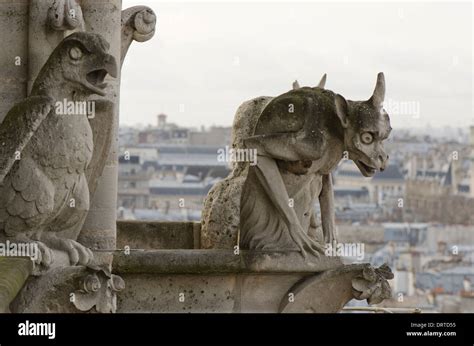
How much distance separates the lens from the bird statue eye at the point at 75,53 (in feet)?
40.2

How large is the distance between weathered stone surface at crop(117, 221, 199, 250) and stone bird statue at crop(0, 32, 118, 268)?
9.65ft

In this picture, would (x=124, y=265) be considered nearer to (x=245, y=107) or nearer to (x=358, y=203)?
(x=245, y=107)

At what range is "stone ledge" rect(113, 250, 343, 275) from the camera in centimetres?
1330

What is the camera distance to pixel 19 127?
39.6 feet

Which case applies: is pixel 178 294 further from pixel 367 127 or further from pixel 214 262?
pixel 367 127

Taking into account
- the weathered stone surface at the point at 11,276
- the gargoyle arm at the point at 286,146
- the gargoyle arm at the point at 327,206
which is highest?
the gargoyle arm at the point at 286,146

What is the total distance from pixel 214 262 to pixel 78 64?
1.86 meters

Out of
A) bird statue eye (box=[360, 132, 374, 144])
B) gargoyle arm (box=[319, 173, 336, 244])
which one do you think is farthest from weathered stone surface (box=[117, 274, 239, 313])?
bird statue eye (box=[360, 132, 374, 144])

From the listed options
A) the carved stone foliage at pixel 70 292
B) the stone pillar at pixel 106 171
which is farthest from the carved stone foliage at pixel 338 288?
the carved stone foliage at pixel 70 292

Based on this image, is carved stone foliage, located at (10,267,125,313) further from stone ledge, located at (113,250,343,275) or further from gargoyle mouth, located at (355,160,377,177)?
gargoyle mouth, located at (355,160,377,177)

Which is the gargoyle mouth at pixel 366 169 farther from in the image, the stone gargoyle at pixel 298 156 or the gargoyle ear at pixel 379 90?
the gargoyle ear at pixel 379 90

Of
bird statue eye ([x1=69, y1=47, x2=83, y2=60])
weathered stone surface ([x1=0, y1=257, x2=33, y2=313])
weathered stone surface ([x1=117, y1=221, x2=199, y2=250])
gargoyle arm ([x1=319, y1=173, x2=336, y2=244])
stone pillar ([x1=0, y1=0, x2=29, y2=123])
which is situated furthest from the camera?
weathered stone surface ([x1=117, y1=221, x2=199, y2=250])

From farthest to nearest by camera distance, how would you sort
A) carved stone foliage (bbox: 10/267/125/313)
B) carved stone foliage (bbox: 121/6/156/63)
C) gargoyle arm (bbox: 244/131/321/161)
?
1. carved stone foliage (bbox: 121/6/156/63)
2. gargoyle arm (bbox: 244/131/321/161)
3. carved stone foliage (bbox: 10/267/125/313)
